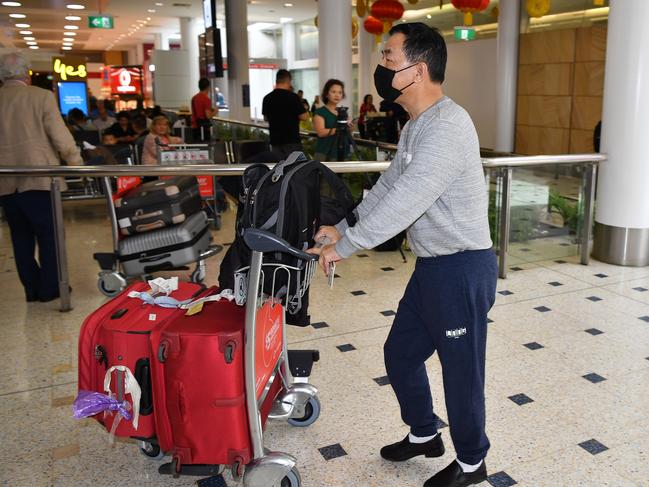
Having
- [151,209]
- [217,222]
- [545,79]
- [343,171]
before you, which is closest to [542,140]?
[545,79]

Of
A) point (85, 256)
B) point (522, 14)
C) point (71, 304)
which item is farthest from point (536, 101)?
point (71, 304)

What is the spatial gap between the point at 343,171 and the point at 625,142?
245 cm

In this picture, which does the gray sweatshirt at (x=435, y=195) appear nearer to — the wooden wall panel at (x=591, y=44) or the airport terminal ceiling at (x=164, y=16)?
the wooden wall panel at (x=591, y=44)

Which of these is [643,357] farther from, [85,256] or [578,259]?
[85,256]

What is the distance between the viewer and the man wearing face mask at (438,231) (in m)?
1.93

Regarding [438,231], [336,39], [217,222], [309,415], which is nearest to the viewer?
[438,231]

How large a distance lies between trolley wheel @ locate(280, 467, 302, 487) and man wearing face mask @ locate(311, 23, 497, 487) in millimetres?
497

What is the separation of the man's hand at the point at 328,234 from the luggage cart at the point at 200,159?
4.23 m

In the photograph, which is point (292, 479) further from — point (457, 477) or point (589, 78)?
point (589, 78)

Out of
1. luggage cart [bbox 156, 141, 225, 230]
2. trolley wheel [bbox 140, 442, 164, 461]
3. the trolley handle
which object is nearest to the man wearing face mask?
the trolley handle

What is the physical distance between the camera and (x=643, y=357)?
140 inches

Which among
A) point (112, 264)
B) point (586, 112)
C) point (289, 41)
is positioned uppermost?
point (289, 41)

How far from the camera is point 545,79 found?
13320 mm

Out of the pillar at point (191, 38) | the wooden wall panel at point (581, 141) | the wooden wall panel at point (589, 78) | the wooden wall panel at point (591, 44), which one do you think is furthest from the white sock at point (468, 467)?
the pillar at point (191, 38)
